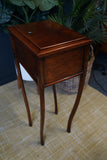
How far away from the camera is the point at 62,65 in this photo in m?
0.80

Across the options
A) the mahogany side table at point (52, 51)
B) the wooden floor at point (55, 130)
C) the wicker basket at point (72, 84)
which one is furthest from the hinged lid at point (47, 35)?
the wooden floor at point (55, 130)

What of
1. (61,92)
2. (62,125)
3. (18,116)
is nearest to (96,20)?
(61,92)

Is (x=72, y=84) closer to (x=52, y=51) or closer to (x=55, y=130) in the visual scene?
(x=55, y=130)

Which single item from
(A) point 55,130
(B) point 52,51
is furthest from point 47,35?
(A) point 55,130

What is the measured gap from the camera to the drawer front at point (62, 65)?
75 cm

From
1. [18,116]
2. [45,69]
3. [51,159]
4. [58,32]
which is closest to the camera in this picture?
[45,69]

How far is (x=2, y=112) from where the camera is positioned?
1.51m

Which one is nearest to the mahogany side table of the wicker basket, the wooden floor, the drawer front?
the drawer front

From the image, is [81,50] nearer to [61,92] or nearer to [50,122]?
[50,122]

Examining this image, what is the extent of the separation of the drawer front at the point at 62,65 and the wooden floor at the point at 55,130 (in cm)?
69

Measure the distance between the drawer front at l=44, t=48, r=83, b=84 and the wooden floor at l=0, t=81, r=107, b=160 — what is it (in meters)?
0.69

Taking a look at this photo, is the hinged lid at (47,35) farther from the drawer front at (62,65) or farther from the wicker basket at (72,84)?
the wicker basket at (72,84)

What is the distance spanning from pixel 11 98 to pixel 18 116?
0.97 feet

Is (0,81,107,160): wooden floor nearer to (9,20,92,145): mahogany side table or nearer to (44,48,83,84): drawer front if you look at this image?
(9,20,92,145): mahogany side table
